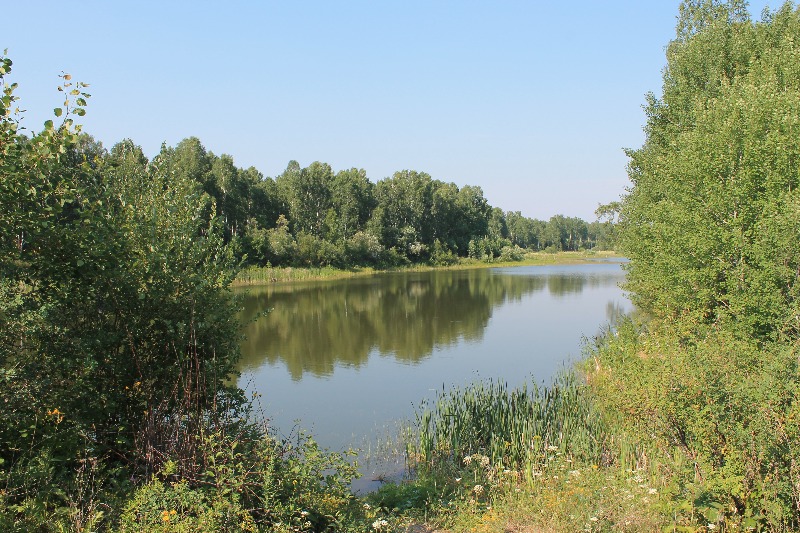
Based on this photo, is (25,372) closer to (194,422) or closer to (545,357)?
(194,422)

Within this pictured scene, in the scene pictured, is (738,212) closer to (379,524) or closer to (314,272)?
(379,524)

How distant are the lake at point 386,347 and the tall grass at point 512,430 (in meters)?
1.89

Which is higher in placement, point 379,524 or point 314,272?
point 314,272

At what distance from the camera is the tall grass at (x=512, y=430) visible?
9.41 meters

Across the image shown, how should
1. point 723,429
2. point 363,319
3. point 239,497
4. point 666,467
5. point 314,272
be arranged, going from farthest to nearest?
point 314,272, point 363,319, point 666,467, point 723,429, point 239,497

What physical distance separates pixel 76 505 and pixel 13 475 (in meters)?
0.59

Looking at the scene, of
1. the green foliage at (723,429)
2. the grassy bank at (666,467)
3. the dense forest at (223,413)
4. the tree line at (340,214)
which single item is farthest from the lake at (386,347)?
the tree line at (340,214)

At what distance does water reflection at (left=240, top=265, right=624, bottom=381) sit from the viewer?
21.3 metres

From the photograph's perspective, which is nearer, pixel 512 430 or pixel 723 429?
pixel 723 429

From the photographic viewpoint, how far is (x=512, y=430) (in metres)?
9.91

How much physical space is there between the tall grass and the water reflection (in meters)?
4.25

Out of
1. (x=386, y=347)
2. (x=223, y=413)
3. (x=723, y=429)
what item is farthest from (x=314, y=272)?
(x=723, y=429)

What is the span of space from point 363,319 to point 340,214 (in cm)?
4481

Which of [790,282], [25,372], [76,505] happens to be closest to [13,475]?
[76,505]
